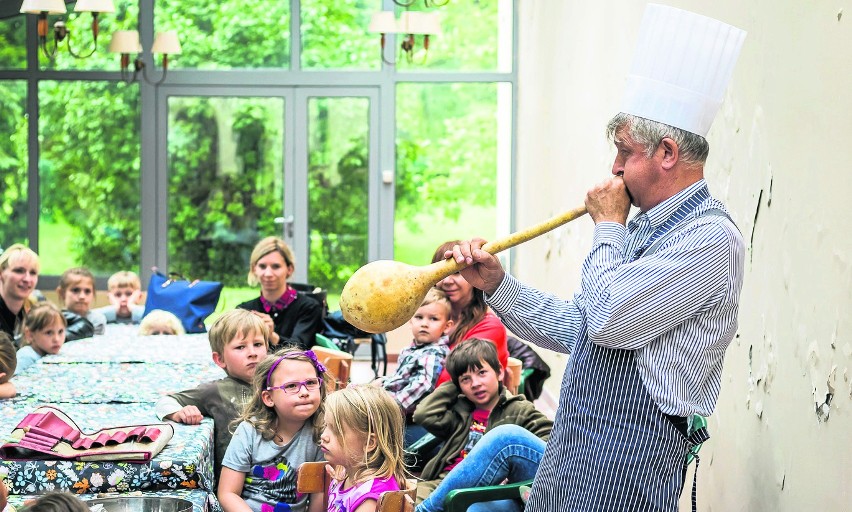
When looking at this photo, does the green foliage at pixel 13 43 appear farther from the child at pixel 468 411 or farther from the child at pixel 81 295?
the child at pixel 468 411

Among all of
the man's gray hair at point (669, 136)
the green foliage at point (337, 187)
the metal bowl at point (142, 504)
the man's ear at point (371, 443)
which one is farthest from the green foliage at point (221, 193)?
the man's gray hair at point (669, 136)

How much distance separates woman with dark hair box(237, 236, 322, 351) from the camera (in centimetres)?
512

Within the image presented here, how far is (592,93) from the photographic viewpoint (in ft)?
19.0

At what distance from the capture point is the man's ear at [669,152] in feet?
6.31

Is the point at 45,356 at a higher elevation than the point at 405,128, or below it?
below

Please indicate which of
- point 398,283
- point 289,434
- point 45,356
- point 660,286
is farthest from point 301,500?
point 45,356

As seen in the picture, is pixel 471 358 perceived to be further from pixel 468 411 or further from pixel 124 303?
pixel 124 303

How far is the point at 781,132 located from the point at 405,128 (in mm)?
6595

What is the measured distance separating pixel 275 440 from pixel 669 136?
1.66 meters

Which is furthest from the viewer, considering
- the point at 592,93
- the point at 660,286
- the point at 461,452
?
the point at 592,93

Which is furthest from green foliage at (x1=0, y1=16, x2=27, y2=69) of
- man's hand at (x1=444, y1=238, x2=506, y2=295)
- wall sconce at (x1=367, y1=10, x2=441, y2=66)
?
man's hand at (x1=444, y1=238, x2=506, y2=295)

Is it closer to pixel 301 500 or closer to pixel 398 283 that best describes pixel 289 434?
pixel 301 500

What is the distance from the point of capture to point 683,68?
2.05m

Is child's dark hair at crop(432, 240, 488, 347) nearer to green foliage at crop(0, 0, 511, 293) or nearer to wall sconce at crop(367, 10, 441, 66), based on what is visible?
wall sconce at crop(367, 10, 441, 66)
